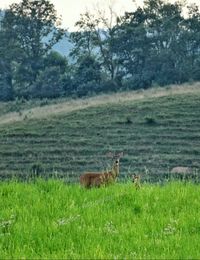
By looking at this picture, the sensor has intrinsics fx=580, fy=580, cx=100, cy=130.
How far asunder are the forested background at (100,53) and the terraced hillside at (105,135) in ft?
36.6

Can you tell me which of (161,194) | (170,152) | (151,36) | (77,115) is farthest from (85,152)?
(151,36)

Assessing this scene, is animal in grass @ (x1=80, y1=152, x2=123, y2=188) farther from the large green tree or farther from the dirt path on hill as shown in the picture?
the large green tree

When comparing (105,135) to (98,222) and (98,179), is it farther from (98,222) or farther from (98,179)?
(98,222)

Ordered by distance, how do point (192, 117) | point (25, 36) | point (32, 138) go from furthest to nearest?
point (25, 36)
point (192, 117)
point (32, 138)

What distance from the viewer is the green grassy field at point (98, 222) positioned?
520cm

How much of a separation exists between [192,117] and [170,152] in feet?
35.4

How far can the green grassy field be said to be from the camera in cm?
520

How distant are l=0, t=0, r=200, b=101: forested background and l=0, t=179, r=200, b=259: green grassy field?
61337mm

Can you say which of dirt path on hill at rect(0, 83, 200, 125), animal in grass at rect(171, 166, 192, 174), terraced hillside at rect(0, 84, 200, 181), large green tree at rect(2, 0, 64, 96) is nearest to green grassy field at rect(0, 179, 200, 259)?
terraced hillside at rect(0, 84, 200, 181)

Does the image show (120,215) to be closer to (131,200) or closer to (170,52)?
(131,200)

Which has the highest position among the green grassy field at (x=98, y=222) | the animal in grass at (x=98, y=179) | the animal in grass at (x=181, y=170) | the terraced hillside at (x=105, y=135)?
the green grassy field at (x=98, y=222)

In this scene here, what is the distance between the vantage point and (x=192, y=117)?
48.5 m

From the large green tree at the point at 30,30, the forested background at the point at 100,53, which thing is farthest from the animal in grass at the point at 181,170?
the large green tree at the point at 30,30

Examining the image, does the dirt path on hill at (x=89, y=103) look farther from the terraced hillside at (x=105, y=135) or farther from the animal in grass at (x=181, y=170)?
the animal in grass at (x=181, y=170)
